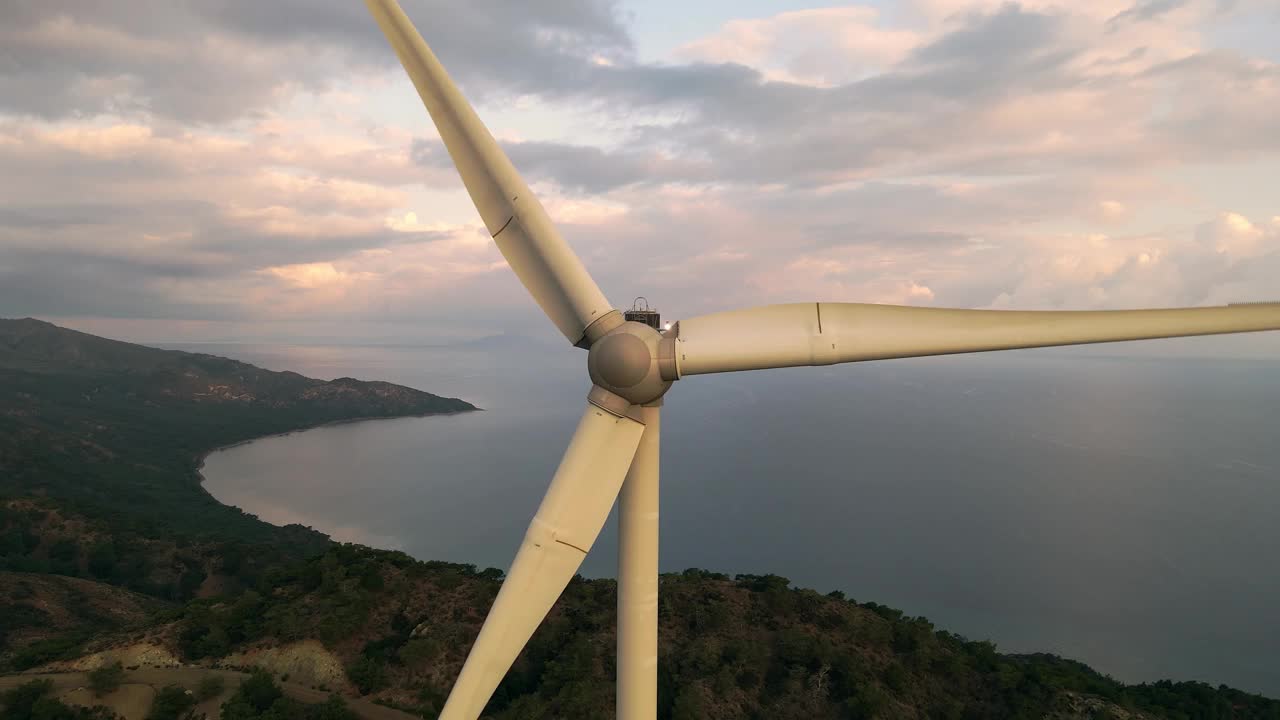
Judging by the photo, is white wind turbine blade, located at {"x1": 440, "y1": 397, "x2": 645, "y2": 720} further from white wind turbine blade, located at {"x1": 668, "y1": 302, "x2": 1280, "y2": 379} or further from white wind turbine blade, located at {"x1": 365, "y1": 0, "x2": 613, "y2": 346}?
white wind turbine blade, located at {"x1": 365, "y1": 0, "x2": 613, "y2": 346}

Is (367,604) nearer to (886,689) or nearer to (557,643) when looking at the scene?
(557,643)

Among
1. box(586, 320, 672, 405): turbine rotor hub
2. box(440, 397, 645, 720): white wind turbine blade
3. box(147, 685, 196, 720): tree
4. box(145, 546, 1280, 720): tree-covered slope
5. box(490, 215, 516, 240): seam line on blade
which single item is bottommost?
box(145, 546, 1280, 720): tree-covered slope

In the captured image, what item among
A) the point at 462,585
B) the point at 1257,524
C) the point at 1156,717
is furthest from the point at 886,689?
the point at 1257,524

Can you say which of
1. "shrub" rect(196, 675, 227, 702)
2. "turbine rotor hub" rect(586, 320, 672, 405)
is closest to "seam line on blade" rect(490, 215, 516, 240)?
"turbine rotor hub" rect(586, 320, 672, 405)

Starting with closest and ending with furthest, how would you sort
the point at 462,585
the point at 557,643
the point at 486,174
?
the point at 486,174 → the point at 557,643 → the point at 462,585

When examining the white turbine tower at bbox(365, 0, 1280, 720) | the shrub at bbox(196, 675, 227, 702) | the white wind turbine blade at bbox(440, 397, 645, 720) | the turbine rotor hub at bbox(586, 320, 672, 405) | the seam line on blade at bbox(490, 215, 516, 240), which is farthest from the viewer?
the shrub at bbox(196, 675, 227, 702)

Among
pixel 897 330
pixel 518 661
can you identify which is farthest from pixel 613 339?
pixel 518 661

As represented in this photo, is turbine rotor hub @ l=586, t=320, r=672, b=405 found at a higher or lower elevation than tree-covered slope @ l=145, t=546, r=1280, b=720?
higher
